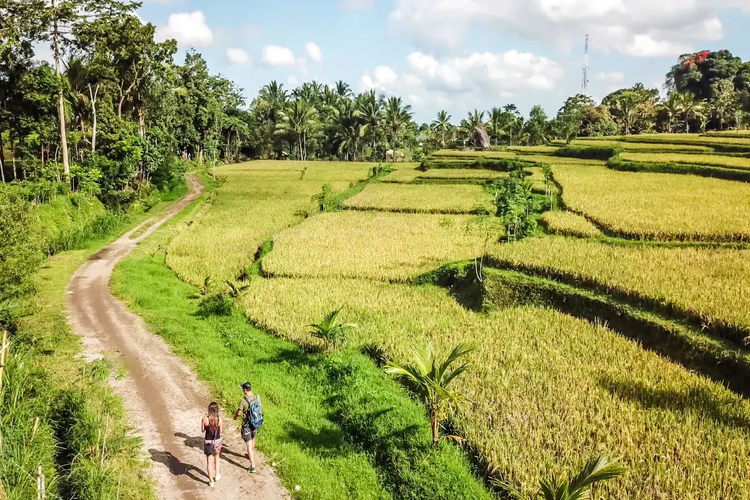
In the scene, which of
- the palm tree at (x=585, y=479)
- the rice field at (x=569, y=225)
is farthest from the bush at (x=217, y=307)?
the rice field at (x=569, y=225)

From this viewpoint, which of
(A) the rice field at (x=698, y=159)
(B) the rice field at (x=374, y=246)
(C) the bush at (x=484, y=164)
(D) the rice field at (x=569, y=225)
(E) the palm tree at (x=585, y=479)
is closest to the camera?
(E) the palm tree at (x=585, y=479)

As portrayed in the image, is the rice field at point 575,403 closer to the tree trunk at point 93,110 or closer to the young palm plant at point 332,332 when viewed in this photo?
the young palm plant at point 332,332

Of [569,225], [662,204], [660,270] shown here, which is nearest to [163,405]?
[660,270]

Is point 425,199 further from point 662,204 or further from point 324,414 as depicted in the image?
point 324,414

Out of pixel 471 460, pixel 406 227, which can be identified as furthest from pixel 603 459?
pixel 406 227

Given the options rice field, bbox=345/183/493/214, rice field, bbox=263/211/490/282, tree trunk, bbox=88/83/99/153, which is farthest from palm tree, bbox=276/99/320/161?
rice field, bbox=263/211/490/282
